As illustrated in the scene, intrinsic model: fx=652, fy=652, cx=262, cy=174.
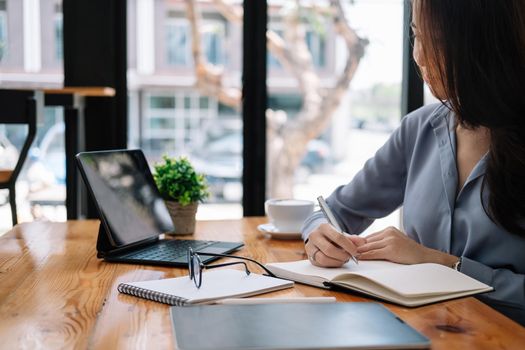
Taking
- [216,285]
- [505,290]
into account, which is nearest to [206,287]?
[216,285]

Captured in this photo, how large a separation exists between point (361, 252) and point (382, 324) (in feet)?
1.40

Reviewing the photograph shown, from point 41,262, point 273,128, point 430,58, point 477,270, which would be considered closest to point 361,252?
point 477,270

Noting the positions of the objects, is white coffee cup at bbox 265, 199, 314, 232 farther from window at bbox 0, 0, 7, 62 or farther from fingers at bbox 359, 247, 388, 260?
window at bbox 0, 0, 7, 62

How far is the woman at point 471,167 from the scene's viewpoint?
3.88ft

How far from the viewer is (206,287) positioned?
3.22ft

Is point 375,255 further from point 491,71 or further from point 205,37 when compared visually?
point 205,37

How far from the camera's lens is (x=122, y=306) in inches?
36.7

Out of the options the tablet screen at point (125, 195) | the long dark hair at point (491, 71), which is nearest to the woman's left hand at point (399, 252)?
the long dark hair at point (491, 71)

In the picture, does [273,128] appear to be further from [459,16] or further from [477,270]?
[477,270]

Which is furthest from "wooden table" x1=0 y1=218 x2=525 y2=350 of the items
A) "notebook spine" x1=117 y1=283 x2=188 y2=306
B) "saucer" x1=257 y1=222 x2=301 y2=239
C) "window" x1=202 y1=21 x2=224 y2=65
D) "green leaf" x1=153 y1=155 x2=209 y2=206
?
"window" x1=202 y1=21 x2=224 y2=65

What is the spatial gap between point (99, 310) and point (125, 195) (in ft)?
1.55

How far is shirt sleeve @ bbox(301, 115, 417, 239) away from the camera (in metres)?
1.56

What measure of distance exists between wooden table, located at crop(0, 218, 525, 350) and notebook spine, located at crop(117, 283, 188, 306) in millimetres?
11

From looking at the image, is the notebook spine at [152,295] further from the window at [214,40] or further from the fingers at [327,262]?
the window at [214,40]
